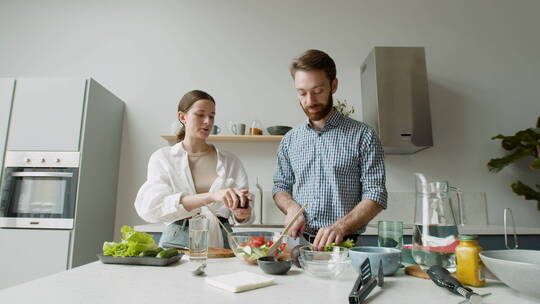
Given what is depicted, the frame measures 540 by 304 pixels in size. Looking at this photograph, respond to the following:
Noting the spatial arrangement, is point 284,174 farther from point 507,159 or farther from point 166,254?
point 507,159

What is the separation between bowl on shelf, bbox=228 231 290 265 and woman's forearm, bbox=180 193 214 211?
28 centimetres

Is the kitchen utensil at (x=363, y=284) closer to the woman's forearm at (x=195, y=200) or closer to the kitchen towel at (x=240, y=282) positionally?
the kitchen towel at (x=240, y=282)

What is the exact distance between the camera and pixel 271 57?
3115 millimetres

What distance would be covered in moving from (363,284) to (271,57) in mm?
2706

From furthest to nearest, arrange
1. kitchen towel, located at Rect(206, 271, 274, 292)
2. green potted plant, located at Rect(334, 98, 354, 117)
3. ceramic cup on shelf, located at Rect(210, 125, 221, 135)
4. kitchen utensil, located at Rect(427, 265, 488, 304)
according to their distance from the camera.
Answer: green potted plant, located at Rect(334, 98, 354, 117)
ceramic cup on shelf, located at Rect(210, 125, 221, 135)
kitchen towel, located at Rect(206, 271, 274, 292)
kitchen utensil, located at Rect(427, 265, 488, 304)

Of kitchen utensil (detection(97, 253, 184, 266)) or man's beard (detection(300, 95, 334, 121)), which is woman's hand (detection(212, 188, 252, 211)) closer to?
kitchen utensil (detection(97, 253, 184, 266))

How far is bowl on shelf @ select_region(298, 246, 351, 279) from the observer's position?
2.72 feet

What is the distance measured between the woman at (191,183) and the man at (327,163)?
28cm

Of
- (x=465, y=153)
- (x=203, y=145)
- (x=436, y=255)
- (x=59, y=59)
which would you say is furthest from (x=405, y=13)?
(x=59, y=59)

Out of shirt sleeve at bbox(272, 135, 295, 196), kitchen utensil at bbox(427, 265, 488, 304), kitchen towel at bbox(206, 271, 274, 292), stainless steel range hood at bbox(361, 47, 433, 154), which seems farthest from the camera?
stainless steel range hood at bbox(361, 47, 433, 154)

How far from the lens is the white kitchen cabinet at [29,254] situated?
87.2 inches

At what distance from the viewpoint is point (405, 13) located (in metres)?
3.17

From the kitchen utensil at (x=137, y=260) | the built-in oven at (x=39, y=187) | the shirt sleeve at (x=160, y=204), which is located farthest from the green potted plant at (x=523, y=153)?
the built-in oven at (x=39, y=187)

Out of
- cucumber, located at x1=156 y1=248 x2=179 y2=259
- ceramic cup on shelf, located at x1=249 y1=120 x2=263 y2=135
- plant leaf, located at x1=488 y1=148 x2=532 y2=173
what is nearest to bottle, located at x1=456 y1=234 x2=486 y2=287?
cucumber, located at x1=156 y1=248 x2=179 y2=259
